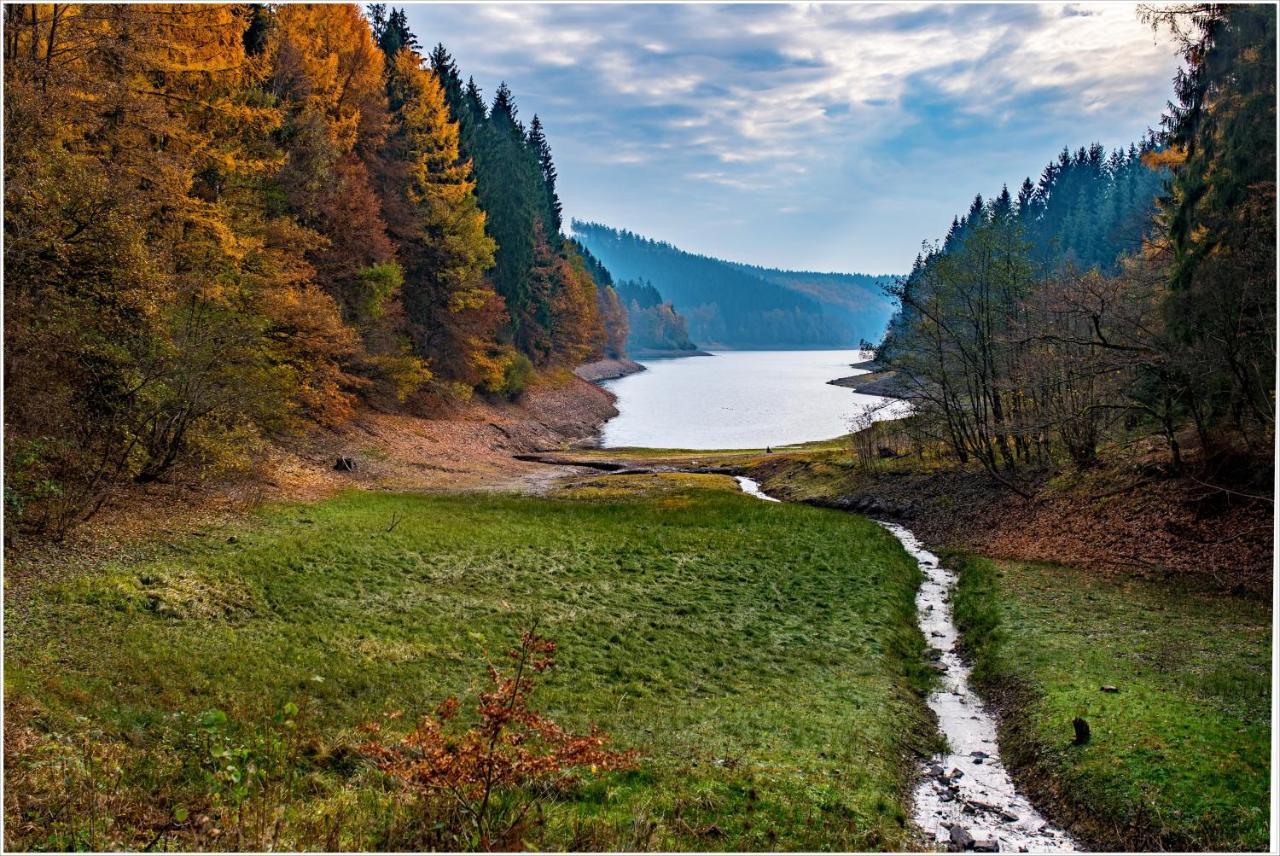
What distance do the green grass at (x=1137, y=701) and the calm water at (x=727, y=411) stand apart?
1747 cm

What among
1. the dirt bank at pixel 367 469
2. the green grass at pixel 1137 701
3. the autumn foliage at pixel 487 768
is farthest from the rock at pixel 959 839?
the dirt bank at pixel 367 469

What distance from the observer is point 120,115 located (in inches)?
750

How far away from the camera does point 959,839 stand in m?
9.31

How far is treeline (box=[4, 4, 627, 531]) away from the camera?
1438cm

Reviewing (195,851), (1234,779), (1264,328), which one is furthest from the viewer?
(1264,328)

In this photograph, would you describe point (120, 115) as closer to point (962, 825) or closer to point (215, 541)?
point (215, 541)

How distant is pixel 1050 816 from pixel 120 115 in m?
24.8

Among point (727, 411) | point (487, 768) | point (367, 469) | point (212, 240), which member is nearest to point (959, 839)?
point (487, 768)

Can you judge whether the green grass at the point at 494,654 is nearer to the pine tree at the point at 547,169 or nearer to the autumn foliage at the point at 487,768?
the autumn foliage at the point at 487,768

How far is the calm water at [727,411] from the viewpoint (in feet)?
203

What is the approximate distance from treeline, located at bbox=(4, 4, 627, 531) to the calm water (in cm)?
1795

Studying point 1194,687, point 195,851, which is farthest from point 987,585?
point 195,851

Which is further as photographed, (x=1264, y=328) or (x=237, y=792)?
(x=1264, y=328)

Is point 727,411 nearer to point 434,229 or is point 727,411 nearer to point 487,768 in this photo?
point 434,229
